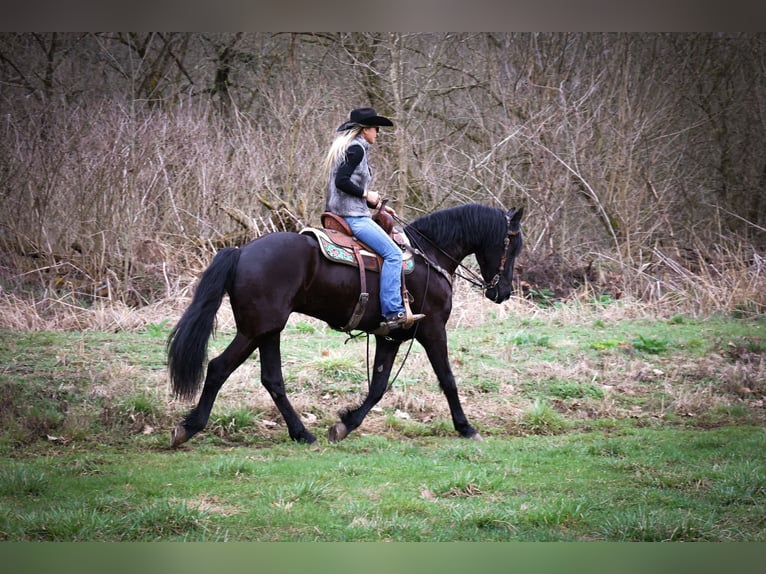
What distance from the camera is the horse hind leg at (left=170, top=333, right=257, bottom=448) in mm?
5102

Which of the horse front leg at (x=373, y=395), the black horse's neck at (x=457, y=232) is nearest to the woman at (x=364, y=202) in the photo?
the horse front leg at (x=373, y=395)

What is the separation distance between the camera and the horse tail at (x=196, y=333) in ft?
16.3

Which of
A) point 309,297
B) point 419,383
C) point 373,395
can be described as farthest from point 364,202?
point 419,383

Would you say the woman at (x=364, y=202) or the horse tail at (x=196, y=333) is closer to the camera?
the horse tail at (x=196, y=333)

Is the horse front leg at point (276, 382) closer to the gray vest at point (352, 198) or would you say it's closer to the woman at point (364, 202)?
the woman at point (364, 202)

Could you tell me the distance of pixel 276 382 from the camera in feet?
17.7

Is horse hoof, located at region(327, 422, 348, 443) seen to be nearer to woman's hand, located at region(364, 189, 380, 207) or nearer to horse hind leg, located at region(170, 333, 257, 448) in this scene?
horse hind leg, located at region(170, 333, 257, 448)

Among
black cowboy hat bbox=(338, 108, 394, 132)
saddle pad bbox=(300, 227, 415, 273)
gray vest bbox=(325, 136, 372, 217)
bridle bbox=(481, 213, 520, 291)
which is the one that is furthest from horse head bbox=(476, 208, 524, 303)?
→ black cowboy hat bbox=(338, 108, 394, 132)

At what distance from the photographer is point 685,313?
9.46m

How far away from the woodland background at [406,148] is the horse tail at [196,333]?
407 cm

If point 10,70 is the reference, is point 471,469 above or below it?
below

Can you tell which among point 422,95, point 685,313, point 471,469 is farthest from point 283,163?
point 471,469

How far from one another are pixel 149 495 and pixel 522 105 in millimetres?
8852

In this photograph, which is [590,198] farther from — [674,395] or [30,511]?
[30,511]
